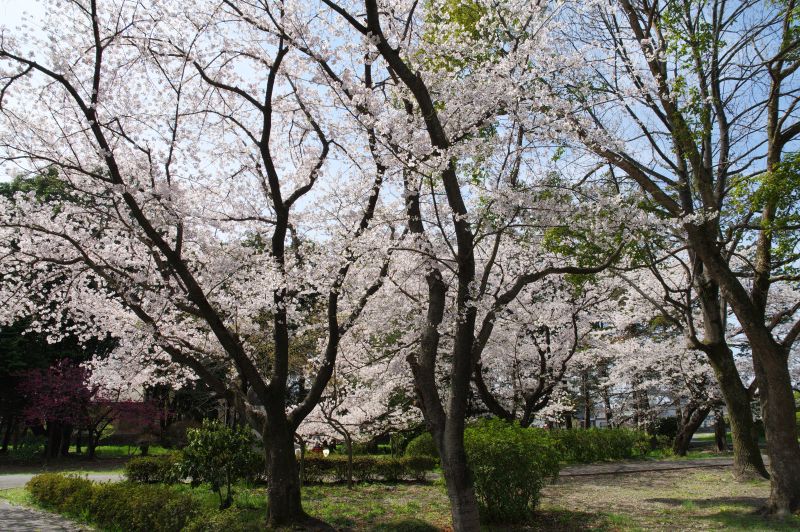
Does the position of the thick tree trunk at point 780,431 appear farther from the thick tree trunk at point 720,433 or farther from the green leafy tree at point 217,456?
the thick tree trunk at point 720,433

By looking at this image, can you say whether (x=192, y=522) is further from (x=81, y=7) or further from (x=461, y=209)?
(x=81, y=7)

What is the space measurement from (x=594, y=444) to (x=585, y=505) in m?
9.55

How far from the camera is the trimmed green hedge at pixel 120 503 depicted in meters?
6.18

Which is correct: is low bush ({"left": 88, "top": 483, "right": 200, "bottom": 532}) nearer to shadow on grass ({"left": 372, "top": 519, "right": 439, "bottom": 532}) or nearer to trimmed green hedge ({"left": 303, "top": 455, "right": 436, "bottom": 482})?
shadow on grass ({"left": 372, "top": 519, "right": 439, "bottom": 532})

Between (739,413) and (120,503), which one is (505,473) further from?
(739,413)

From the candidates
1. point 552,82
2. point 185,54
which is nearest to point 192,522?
point 185,54

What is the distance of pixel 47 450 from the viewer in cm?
2028

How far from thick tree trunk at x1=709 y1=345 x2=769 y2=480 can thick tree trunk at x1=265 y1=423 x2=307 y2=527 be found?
27.5ft

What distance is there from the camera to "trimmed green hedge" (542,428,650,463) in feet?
58.6

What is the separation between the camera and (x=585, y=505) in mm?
9281

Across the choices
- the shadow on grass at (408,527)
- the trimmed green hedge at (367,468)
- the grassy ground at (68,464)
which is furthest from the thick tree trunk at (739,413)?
the grassy ground at (68,464)

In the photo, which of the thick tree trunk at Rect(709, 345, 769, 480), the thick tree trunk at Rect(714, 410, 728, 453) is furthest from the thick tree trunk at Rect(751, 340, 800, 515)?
the thick tree trunk at Rect(714, 410, 728, 453)

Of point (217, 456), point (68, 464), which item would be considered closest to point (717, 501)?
point (217, 456)

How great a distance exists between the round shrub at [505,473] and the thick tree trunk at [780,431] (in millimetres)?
3103
